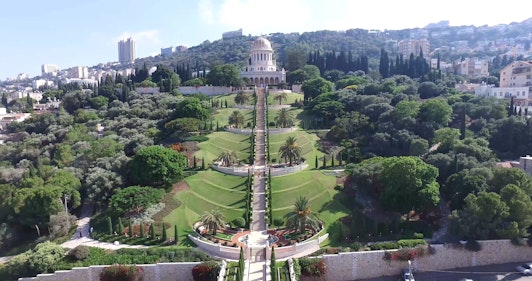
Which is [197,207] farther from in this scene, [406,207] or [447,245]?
[447,245]

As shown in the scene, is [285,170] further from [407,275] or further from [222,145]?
[407,275]

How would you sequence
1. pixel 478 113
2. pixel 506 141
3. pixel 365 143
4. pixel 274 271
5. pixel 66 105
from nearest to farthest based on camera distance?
1. pixel 274 271
2. pixel 506 141
3. pixel 365 143
4. pixel 478 113
5. pixel 66 105

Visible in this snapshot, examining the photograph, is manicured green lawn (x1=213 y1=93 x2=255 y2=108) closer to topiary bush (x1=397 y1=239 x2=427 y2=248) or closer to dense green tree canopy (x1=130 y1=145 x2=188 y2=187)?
dense green tree canopy (x1=130 y1=145 x2=188 y2=187)

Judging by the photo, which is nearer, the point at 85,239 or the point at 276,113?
the point at 85,239

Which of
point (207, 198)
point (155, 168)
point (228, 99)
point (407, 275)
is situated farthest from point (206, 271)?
point (228, 99)

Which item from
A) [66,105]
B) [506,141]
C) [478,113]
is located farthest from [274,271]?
[66,105]

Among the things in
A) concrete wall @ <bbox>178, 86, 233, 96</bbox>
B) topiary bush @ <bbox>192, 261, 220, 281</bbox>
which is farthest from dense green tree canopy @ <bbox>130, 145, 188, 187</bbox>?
concrete wall @ <bbox>178, 86, 233, 96</bbox>
